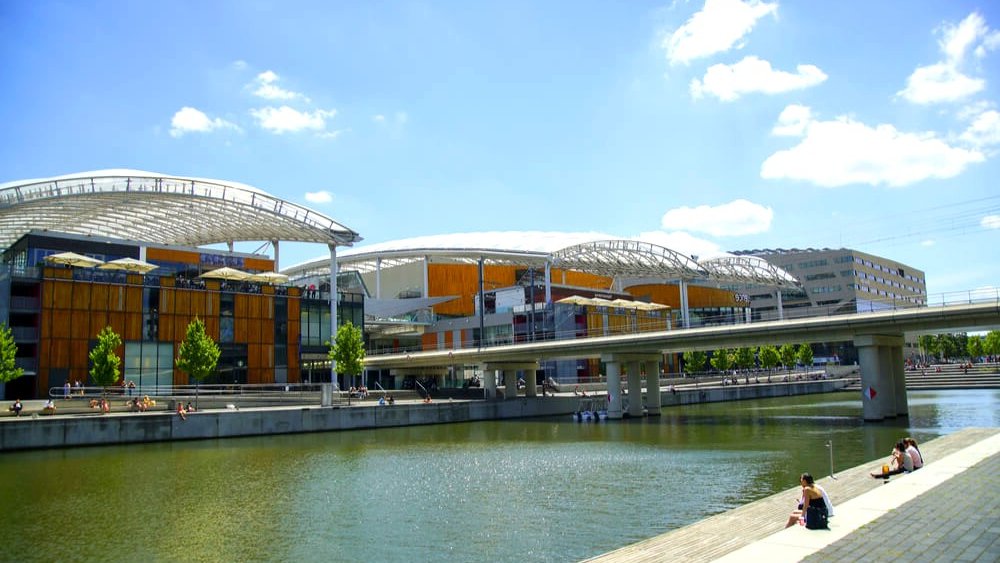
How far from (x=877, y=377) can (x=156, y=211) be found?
222ft

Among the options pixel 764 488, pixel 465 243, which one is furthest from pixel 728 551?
pixel 465 243

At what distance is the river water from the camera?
65.8 feet

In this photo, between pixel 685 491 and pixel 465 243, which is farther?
pixel 465 243

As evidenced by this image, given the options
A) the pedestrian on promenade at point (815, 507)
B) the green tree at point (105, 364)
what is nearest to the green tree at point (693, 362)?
the green tree at point (105, 364)

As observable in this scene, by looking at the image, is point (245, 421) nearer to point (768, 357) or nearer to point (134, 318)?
point (134, 318)

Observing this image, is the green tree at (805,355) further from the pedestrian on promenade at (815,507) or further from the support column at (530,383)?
the pedestrian on promenade at (815,507)

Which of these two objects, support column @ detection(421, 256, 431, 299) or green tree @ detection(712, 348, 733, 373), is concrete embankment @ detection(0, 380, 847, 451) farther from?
support column @ detection(421, 256, 431, 299)

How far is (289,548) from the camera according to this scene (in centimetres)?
1978

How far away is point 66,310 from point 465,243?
6541 cm

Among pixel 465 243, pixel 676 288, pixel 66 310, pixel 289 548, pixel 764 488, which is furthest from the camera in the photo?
pixel 676 288

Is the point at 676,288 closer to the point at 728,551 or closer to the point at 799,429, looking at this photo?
the point at 799,429

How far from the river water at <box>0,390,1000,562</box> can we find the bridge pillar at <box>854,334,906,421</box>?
2.21m

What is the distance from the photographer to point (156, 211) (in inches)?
3034

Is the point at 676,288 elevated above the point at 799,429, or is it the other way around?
the point at 676,288
